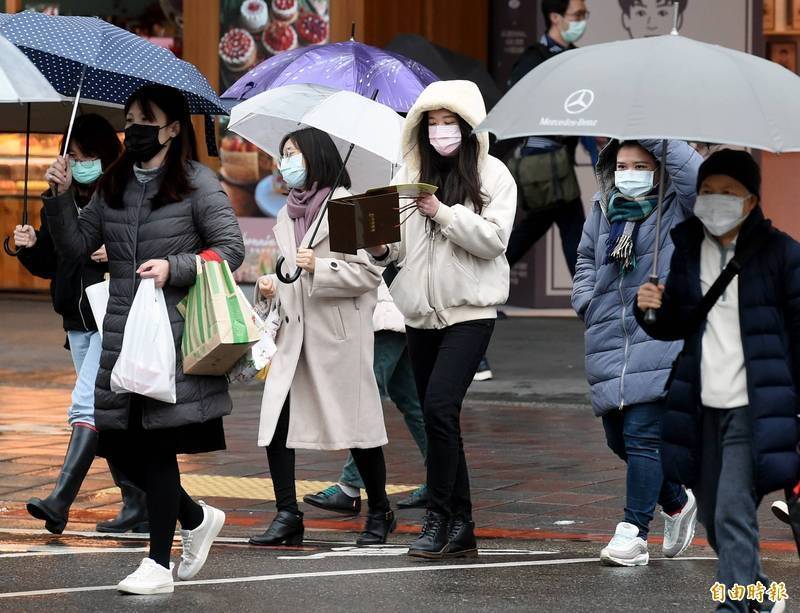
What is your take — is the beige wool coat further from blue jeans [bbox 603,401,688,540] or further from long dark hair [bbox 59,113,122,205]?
blue jeans [bbox 603,401,688,540]

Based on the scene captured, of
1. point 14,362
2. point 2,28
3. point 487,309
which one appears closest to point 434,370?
point 487,309

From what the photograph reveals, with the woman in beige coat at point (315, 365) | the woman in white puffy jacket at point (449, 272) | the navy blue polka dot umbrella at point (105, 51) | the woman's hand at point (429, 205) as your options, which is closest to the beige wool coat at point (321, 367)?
the woman in beige coat at point (315, 365)

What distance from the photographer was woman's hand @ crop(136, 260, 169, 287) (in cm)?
623

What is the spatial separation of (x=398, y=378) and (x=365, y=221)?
1994mm

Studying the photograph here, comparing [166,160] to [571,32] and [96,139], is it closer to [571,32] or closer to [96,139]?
[96,139]

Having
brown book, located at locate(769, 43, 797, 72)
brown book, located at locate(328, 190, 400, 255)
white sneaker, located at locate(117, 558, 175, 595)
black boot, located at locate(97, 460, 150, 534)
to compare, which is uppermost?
brown book, located at locate(328, 190, 400, 255)

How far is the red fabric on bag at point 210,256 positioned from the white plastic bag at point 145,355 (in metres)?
0.24

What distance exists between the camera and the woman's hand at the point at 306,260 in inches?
282

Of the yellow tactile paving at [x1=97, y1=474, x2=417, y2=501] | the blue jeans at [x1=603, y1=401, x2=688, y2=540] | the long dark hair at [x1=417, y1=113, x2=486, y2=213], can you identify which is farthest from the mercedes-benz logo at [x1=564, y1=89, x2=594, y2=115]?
the yellow tactile paving at [x1=97, y1=474, x2=417, y2=501]

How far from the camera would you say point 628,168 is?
263 inches

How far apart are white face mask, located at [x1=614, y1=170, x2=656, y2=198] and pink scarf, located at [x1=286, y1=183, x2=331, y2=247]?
55.0 inches

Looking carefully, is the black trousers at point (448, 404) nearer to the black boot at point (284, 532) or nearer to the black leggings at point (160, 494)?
the black boot at point (284, 532)

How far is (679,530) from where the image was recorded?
705 centimetres

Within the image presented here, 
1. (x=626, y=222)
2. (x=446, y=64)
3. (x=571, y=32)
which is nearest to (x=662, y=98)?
(x=626, y=222)
